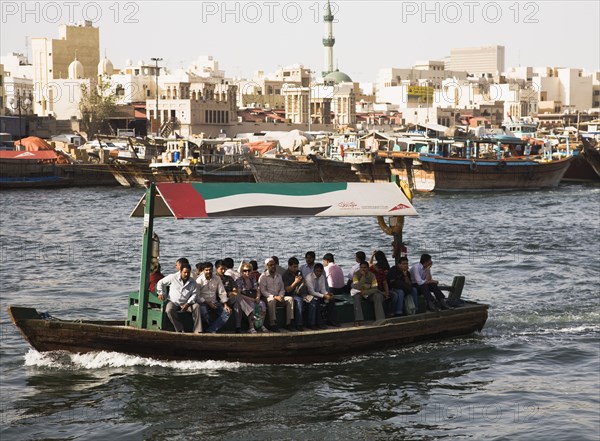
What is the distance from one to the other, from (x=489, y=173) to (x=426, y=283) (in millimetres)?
43860

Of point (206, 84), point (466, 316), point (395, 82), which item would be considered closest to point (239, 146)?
point (206, 84)

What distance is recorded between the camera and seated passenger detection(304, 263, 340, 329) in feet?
54.4

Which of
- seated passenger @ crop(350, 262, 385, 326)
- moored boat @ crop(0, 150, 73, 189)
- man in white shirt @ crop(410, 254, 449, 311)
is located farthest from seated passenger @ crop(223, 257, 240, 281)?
moored boat @ crop(0, 150, 73, 189)

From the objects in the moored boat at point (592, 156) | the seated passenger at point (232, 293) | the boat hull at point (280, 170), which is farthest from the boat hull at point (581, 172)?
the seated passenger at point (232, 293)

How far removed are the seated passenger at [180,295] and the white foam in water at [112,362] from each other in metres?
0.58

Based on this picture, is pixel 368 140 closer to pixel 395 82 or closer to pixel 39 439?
pixel 39 439

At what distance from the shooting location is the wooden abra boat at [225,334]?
15.7m

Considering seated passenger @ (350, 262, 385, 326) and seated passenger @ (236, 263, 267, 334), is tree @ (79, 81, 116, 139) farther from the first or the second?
seated passenger @ (236, 263, 267, 334)

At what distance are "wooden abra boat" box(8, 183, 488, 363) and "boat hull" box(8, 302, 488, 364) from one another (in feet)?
0.05

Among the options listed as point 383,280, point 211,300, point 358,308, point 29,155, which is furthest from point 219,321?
point 29,155

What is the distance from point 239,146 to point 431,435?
59.3m

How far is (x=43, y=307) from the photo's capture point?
22.2 m

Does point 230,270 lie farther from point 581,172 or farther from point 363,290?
point 581,172

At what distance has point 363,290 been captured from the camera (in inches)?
670
